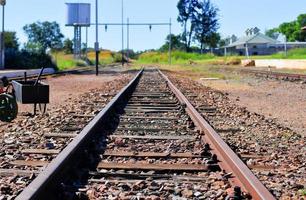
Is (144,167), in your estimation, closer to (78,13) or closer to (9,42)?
(9,42)

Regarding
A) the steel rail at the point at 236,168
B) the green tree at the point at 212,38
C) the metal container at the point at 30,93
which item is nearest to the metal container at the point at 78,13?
the green tree at the point at 212,38

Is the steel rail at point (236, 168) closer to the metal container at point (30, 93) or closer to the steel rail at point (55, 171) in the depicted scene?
the steel rail at point (55, 171)

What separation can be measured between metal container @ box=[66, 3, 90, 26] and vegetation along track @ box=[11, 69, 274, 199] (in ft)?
262

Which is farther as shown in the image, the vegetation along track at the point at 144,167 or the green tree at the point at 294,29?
the green tree at the point at 294,29

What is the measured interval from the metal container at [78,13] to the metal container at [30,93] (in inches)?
3033

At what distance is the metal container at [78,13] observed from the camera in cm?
8712

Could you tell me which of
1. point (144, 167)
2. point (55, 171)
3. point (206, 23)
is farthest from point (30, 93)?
point (206, 23)

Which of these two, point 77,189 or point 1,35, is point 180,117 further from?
point 1,35

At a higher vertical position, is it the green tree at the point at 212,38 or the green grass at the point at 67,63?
the green tree at the point at 212,38

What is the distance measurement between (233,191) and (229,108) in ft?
26.8

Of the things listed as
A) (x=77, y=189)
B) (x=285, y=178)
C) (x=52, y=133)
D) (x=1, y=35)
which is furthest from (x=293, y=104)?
(x=1, y=35)

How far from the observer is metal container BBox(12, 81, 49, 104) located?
10.2 metres

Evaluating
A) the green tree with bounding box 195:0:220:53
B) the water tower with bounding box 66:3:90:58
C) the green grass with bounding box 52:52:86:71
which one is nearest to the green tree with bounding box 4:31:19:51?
the green grass with bounding box 52:52:86:71

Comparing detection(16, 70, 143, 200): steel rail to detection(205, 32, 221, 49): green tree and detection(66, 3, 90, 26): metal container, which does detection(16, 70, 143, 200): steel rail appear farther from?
detection(205, 32, 221, 49): green tree
